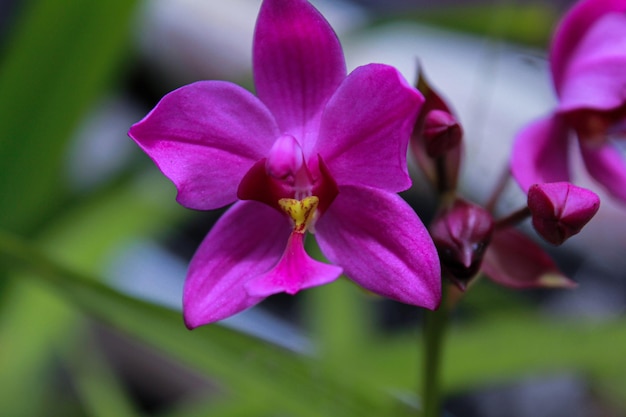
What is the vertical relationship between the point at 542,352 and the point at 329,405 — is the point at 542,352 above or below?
below

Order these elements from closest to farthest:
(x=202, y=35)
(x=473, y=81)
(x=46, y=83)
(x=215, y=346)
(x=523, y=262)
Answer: (x=523, y=262), (x=215, y=346), (x=46, y=83), (x=473, y=81), (x=202, y=35)

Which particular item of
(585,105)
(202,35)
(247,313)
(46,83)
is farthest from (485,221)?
(202,35)

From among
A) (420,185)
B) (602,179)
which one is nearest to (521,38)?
(420,185)

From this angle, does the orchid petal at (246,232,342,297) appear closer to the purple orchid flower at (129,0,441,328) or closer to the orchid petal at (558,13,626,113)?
the purple orchid flower at (129,0,441,328)

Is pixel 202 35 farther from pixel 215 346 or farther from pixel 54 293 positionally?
pixel 215 346

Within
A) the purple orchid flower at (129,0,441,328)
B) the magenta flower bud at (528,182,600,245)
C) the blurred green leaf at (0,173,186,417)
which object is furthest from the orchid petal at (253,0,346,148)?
the blurred green leaf at (0,173,186,417)

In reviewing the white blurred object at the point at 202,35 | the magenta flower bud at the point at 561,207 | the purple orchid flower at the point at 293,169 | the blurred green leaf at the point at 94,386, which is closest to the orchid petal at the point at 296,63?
the purple orchid flower at the point at 293,169

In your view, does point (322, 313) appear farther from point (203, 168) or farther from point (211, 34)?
point (211, 34)

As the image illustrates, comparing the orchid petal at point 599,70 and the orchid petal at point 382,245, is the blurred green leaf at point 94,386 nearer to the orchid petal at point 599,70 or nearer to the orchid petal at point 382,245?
the orchid petal at point 382,245
